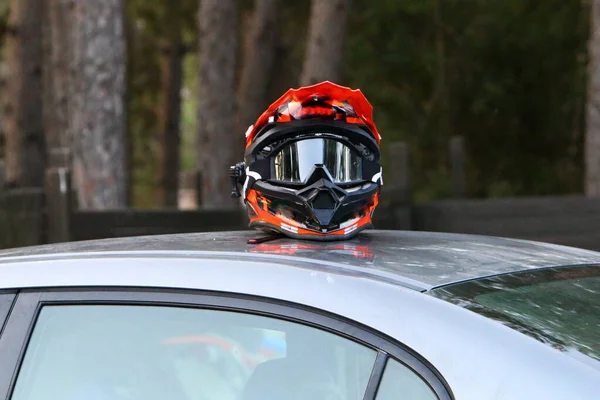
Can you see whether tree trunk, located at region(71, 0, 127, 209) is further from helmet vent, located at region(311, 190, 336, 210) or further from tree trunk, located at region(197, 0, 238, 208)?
helmet vent, located at region(311, 190, 336, 210)

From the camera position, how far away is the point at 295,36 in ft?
66.4

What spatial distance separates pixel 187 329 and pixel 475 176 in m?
13.7

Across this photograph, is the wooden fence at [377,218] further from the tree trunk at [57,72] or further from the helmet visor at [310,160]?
the tree trunk at [57,72]

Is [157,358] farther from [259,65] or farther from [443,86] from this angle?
[259,65]

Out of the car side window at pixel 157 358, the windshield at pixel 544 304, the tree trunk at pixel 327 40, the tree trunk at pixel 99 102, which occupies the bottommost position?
the car side window at pixel 157 358

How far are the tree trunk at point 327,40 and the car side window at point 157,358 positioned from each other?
32.0 feet

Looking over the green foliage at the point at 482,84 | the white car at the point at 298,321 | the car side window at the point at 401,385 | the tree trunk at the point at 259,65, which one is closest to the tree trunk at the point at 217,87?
the green foliage at the point at 482,84

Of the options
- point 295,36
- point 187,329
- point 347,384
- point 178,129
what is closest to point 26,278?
point 187,329

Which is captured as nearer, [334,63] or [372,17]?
[334,63]

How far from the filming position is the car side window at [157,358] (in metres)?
2.08

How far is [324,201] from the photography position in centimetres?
262

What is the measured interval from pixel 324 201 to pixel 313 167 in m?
0.10

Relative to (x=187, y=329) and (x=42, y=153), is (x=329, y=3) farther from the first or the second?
(x=187, y=329)

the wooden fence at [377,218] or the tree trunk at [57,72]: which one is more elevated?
the tree trunk at [57,72]
